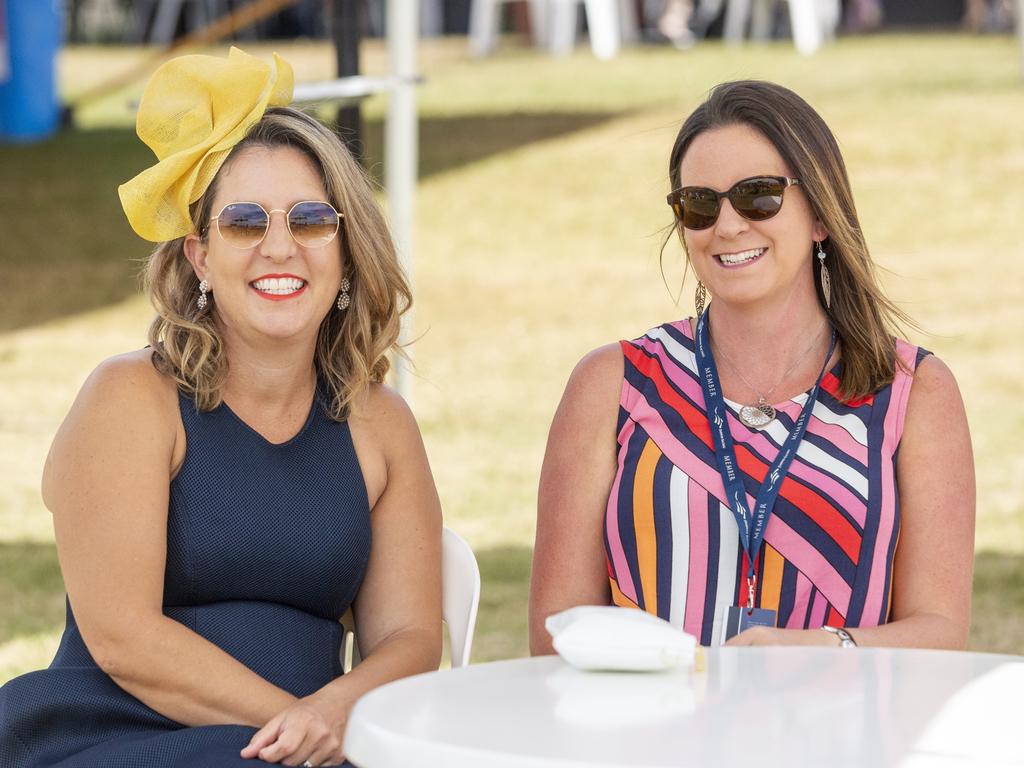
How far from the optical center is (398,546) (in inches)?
105

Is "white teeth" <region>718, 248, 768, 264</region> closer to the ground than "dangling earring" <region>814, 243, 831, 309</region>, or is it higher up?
higher up

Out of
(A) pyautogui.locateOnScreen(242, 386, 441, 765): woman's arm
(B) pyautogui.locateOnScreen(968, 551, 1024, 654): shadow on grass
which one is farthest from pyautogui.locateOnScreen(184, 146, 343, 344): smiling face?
(B) pyautogui.locateOnScreen(968, 551, 1024, 654): shadow on grass

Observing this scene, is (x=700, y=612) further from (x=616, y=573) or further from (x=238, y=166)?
(x=238, y=166)

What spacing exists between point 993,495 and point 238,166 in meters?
4.76

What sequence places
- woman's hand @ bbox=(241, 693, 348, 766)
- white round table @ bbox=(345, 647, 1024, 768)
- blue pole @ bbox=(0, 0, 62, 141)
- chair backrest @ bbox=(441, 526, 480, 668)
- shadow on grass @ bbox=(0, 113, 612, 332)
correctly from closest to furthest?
1. white round table @ bbox=(345, 647, 1024, 768)
2. woman's hand @ bbox=(241, 693, 348, 766)
3. chair backrest @ bbox=(441, 526, 480, 668)
4. shadow on grass @ bbox=(0, 113, 612, 332)
5. blue pole @ bbox=(0, 0, 62, 141)

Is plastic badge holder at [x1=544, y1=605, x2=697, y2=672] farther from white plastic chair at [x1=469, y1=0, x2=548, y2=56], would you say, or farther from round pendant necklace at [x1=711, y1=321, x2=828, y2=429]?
white plastic chair at [x1=469, y1=0, x2=548, y2=56]

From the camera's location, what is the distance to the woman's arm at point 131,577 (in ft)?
7.88

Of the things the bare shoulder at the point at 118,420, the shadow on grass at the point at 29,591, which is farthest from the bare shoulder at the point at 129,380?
the shadow on grass at the point at 29,591

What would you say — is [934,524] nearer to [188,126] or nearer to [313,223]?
[313,223]

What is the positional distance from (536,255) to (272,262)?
863cm

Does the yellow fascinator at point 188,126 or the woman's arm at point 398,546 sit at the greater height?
the yellow fascinator at point 188,126

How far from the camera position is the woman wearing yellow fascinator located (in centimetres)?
241

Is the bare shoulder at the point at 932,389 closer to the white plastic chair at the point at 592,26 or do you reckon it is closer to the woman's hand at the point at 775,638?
the woman's hand at the point at 775,638

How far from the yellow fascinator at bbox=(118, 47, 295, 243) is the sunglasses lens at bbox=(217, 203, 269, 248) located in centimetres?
10
